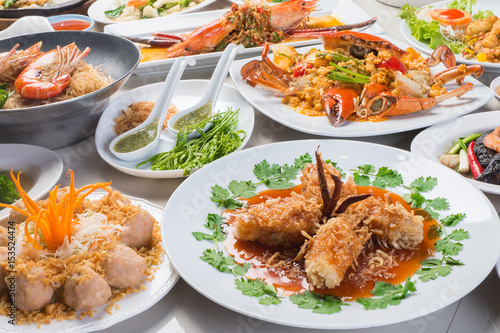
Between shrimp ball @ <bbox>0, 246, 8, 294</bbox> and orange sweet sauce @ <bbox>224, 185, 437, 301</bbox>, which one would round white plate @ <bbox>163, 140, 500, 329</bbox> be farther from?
shrimp ball @ <bbox>0, 246, 8, 294</bbox>

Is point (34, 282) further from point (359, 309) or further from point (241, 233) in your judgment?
point (359, 309)

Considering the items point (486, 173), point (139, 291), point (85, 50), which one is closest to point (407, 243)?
point (486, 173)

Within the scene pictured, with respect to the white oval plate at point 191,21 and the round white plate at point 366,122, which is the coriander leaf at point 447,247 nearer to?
the round white plate at point 366,122

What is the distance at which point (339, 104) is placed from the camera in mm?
2672

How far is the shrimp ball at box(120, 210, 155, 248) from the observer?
1799 mm

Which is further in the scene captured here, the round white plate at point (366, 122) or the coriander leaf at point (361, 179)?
the round white plate at point (366, 122)

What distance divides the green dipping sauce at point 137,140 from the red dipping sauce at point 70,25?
6.10 feet

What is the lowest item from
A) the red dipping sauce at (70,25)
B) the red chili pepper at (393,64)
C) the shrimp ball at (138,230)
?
the shrimp ball at (138,230)

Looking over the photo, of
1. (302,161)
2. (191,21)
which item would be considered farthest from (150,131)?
(191,21)

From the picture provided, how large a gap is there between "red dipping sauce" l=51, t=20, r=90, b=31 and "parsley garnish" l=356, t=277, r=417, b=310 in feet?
11.2

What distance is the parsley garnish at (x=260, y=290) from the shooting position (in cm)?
158

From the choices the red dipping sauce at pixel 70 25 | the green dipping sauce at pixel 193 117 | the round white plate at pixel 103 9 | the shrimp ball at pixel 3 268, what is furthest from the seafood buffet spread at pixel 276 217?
the round white plate at pixel 103 9

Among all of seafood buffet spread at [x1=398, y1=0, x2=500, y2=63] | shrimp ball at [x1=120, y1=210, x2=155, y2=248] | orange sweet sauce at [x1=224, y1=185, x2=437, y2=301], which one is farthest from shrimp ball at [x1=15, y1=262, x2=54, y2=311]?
seafood buffet spread at [x1=398, y1=0, x2=500, y2=63]

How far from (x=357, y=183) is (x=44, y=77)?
176 centimetres
